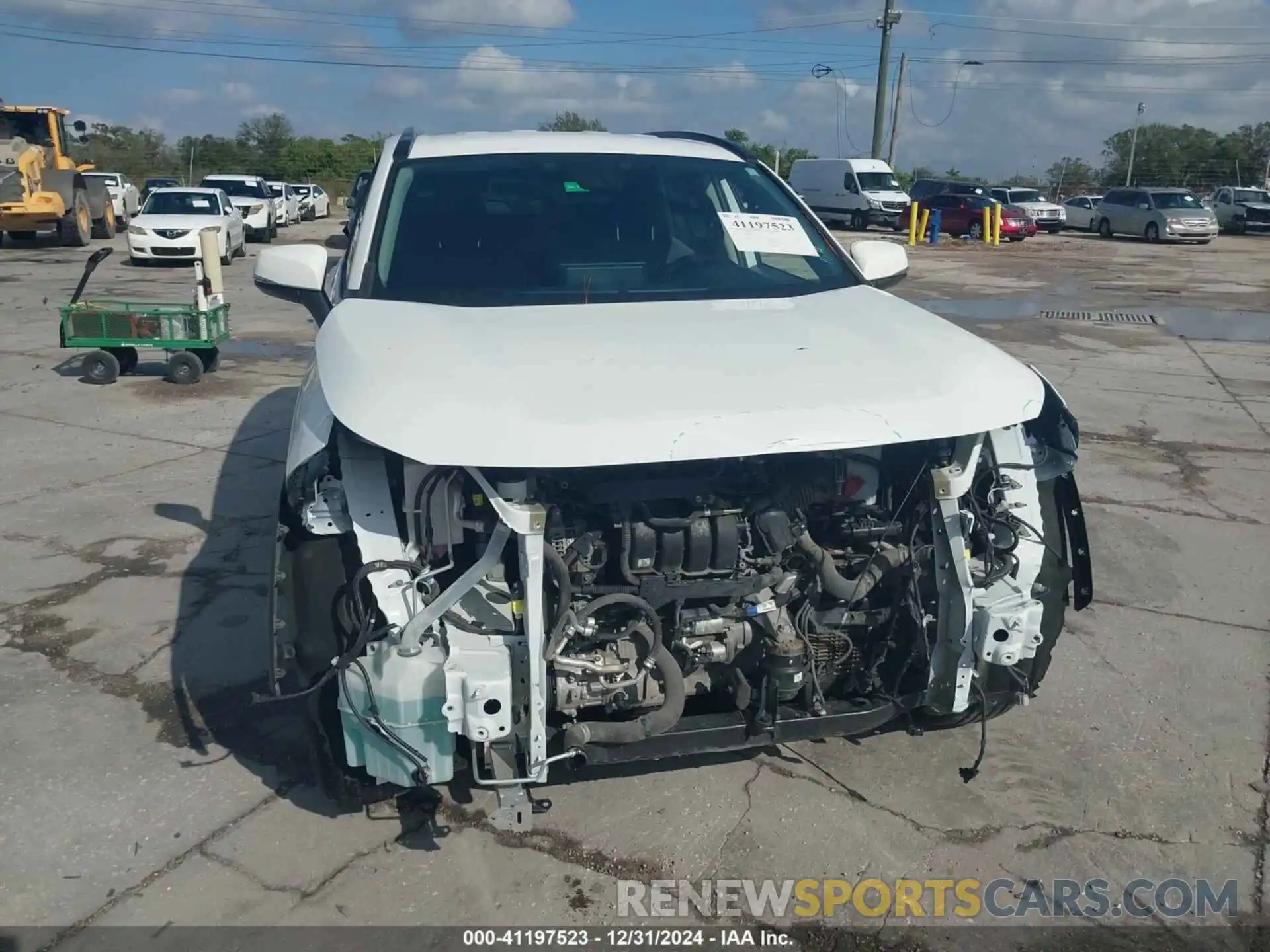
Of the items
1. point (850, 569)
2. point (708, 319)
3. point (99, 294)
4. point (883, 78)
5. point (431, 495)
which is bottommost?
point (99, 294)

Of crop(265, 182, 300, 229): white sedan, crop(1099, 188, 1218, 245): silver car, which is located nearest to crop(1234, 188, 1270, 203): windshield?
crop(1099, 188, 1218, 245): silver car

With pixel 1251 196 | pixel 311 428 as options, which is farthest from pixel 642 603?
pixel 1251 196

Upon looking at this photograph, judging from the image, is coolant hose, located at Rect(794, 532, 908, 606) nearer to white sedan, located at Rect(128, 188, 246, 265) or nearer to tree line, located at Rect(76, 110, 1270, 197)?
white sedan, located at Rect(128, 188, 246, 265)

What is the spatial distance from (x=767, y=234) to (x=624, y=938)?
2.61 metres

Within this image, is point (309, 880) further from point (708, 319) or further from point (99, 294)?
point (99, 294)

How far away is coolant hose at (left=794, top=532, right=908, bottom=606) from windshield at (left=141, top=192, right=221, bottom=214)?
20.2 metres

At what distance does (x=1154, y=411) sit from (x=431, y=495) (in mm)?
7563

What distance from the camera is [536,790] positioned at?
10.9 ft

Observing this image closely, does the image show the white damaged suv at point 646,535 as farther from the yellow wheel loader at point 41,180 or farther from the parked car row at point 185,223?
the yellow wheel loader at point 41,180

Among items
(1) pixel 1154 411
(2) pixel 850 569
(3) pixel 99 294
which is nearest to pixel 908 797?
(2) pixel 850 569

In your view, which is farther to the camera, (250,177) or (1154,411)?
(250,177)

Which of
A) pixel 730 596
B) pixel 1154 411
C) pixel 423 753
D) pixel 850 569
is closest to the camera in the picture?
pixel 423 753

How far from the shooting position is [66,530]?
221 inches

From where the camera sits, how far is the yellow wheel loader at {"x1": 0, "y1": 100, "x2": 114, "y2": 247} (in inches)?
838
